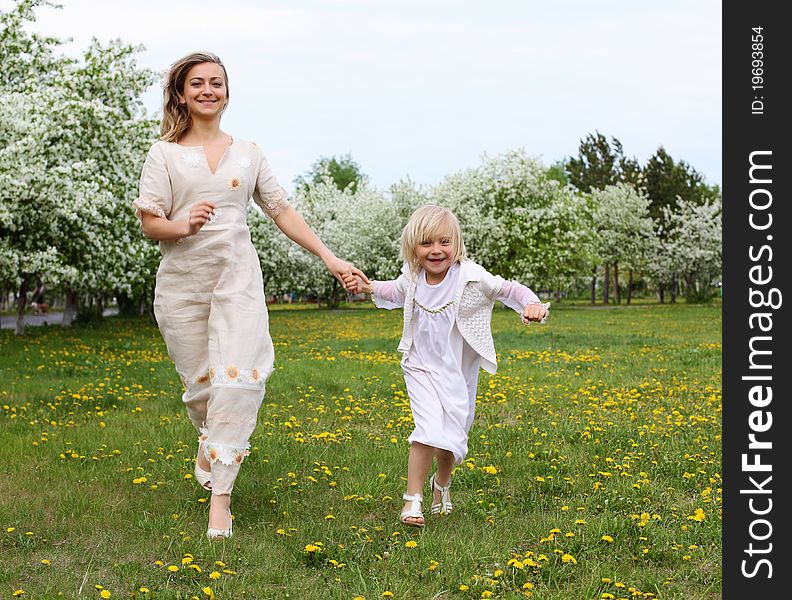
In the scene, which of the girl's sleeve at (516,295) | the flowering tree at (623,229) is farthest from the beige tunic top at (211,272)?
the flowering tree at (623,229)

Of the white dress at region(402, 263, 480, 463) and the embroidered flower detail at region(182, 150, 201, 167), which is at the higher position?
the embroidered flower detail at region(182, 150, 201, 167)

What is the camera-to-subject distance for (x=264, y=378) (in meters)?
5.29

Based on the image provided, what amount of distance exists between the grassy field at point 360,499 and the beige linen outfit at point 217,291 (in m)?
0.62

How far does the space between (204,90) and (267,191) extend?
722mm

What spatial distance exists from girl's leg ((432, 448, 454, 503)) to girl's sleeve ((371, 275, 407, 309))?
3.03 ft

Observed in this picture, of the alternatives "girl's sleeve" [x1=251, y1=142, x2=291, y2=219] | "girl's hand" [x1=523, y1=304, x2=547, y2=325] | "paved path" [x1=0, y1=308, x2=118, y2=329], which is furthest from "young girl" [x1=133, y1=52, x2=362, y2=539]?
"paved path" [x1=0, y1=308, x2=118, y2=329]

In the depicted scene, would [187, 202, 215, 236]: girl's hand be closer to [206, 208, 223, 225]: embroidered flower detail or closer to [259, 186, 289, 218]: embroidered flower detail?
[206, 208, 223, 225]: embroidered flower detail

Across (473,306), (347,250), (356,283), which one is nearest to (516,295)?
(473,306)

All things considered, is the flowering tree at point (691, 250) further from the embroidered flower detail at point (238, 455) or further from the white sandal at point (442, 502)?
the embroidered flower detail at point (238, 455)

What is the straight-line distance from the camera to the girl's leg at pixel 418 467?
17.1 ft

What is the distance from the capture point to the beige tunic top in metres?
5.18
